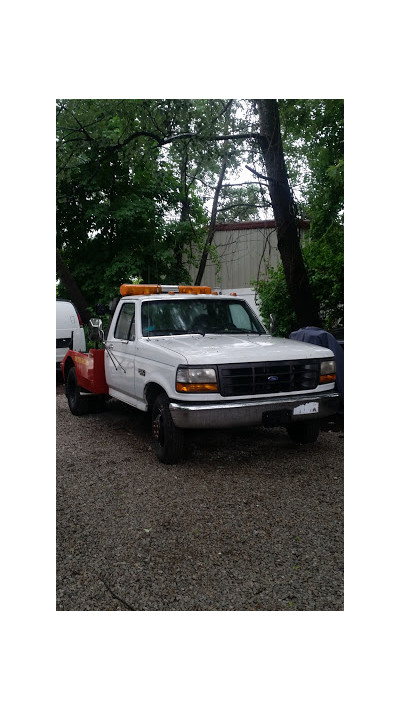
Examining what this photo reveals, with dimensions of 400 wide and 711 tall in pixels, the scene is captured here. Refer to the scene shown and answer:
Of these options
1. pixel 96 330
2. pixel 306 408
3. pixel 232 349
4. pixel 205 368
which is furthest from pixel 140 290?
pixel 306 408

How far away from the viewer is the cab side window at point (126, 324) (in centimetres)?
624

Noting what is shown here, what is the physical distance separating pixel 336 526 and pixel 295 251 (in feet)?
15.2

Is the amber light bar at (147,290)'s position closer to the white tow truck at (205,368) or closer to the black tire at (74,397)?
the white tow truck at (205,368)

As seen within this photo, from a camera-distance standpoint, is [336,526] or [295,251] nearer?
[336,526]

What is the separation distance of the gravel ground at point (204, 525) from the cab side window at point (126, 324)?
1.23 m

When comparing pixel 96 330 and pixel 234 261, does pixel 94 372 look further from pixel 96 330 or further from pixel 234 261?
pixel 234 261

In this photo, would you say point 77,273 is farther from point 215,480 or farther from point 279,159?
point 215,480

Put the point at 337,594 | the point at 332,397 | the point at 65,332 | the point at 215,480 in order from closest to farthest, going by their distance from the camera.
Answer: the point at 337,594 < the point at 215,480 < the point at 332,397 < the point at 65,332

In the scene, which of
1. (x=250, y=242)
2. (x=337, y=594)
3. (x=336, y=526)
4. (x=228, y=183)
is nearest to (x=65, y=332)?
(x=228, y=183)

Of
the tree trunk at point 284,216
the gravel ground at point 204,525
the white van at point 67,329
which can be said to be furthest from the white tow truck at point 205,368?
the white van at point 67,329

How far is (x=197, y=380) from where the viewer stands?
15.7 feet

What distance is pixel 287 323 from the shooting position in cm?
880

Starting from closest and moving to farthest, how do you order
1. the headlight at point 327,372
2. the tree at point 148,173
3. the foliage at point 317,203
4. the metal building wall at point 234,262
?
the headlight at point 327,372, the tree at point 148,173, the foliage at point 317,203, the metal building wall at point 234,262

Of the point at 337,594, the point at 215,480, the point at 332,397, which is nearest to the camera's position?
the point at 337,594
